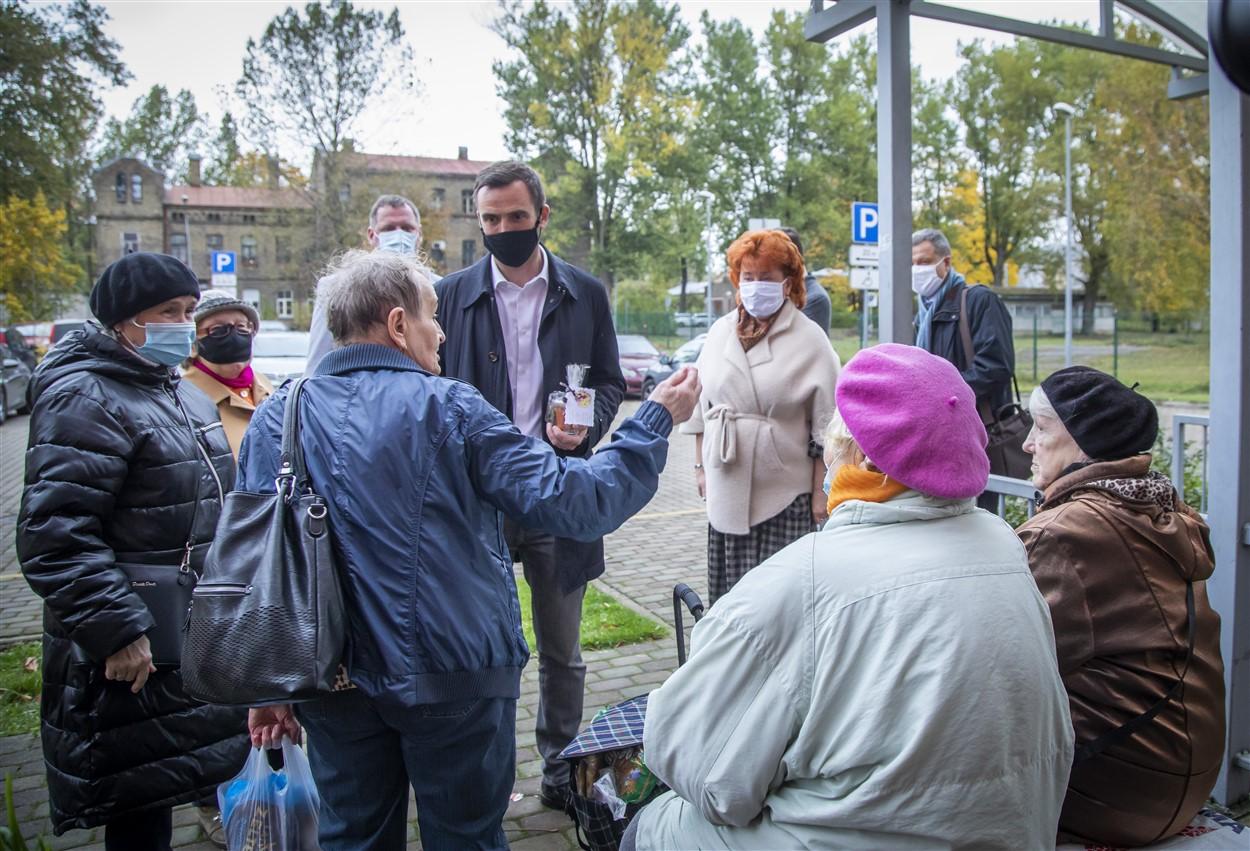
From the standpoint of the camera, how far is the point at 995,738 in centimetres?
176

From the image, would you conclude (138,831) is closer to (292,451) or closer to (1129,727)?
(292,451)

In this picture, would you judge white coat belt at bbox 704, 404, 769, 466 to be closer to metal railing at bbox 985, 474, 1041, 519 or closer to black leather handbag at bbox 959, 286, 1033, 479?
metal railing at bbox 985, 474, 1041, 519

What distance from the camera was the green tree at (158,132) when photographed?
71.6 meters

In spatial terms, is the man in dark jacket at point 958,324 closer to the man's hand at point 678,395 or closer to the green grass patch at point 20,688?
the man's hand at point 678,395

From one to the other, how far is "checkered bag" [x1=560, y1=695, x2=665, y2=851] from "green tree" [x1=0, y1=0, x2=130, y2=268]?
17507 millimetres

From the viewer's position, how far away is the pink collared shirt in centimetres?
372

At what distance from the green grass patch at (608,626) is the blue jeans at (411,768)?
300cm

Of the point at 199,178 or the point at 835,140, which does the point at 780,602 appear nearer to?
the point at 835,140

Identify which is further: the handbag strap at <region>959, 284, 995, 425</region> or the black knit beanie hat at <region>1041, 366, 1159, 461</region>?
the handbag strap at <region>959, 284, 995, 425</region>

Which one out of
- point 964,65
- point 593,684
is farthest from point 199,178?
point 593,684

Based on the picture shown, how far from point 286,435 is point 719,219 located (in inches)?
1697

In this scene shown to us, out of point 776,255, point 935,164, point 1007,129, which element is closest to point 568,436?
point 776,255

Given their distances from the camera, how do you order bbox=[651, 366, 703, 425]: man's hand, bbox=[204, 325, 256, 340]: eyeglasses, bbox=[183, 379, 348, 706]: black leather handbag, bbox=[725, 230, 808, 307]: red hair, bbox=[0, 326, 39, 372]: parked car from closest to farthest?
1. bbox=[183, 379, 348, 706]: black leather handbag
2. bbox=[651, 366, 703, 425]: man's hand
3. bbox=[725, 230, 808, 307]: red hair
4. bbox=[204, 325, 256, 340]: eyeglasses
5. bbox=[0, 326, 39, 372]: parked car

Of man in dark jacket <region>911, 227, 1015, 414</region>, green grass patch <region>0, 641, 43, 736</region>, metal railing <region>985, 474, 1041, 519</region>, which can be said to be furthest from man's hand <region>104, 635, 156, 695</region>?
man in dark jacket <region>911, 227, 1015, 414</region>
